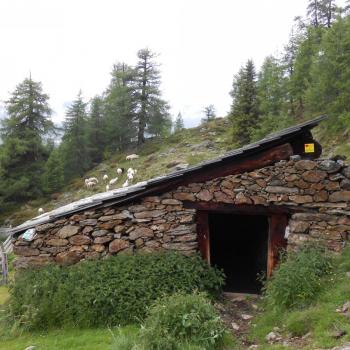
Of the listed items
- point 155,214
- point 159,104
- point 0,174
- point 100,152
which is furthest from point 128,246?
point 100,152

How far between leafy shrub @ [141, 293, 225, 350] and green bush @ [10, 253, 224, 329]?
3.31 feet

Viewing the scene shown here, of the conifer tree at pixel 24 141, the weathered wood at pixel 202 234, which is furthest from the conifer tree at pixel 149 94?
the weathered wood at pixel 202 234

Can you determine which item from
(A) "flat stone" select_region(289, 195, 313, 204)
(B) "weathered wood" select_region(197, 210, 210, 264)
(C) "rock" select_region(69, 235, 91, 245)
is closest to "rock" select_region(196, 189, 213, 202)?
(B) "weathered wood" select_region(197, 210, 210, 264)

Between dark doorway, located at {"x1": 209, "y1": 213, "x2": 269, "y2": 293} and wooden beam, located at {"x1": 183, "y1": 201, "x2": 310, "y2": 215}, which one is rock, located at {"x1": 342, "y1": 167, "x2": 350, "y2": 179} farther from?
dark doorway, located at {"x1": 209, "y1": 213, "x2": 269, "y2": 293}

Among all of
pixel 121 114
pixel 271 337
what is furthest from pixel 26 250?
pixel 121 114

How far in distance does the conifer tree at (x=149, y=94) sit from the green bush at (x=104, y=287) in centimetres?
3139

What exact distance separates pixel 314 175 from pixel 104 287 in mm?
4969

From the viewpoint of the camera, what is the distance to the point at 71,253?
316 inches

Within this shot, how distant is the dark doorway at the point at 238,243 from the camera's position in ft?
35.3

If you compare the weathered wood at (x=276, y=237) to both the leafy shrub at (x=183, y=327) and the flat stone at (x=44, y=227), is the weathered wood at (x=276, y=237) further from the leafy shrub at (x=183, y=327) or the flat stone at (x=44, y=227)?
the flat stone at (x=44, y=227)

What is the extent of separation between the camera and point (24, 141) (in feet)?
99.8

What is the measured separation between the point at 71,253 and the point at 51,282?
35.0 inches

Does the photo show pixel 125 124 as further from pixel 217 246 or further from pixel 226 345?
pixel 226 345

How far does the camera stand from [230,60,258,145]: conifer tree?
26969mm
